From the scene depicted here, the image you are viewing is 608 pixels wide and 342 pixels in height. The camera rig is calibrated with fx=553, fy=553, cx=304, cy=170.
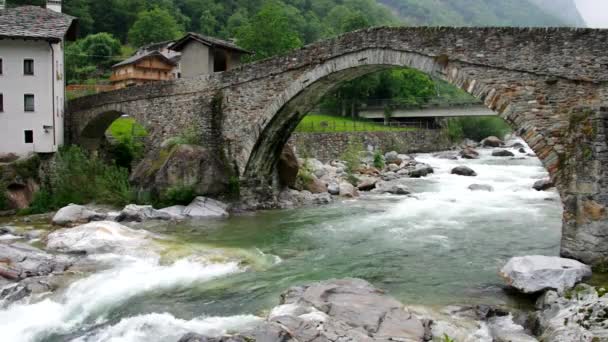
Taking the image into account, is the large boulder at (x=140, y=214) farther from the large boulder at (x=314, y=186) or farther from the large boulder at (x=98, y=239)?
the large boulder at (x=314, y=186)

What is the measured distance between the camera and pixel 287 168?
1878cm

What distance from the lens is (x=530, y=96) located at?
34.7ft

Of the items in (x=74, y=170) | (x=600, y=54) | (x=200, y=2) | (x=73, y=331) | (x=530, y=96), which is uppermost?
(x=200, y=2)

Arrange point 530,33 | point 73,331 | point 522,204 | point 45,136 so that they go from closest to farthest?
1. point 73,331
2. point 530,33
3. point 522,204
4. point 45,136

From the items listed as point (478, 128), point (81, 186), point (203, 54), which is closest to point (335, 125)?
point (203, 54)

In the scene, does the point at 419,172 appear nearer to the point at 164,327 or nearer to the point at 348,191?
the point at 348,191

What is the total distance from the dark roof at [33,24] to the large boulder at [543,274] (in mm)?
17034

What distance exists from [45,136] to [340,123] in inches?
871

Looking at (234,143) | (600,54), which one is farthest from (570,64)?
(234,143)

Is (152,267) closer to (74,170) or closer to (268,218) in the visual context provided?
(268,218)

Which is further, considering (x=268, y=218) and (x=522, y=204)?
(x=522, y=204)

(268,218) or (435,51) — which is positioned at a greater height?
(435,51)

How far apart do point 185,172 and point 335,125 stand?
815 inches

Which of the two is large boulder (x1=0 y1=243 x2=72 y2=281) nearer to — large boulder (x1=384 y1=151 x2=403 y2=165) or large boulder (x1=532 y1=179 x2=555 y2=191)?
large boulder (x1=532 y1=179 x2=555 y2=191)
